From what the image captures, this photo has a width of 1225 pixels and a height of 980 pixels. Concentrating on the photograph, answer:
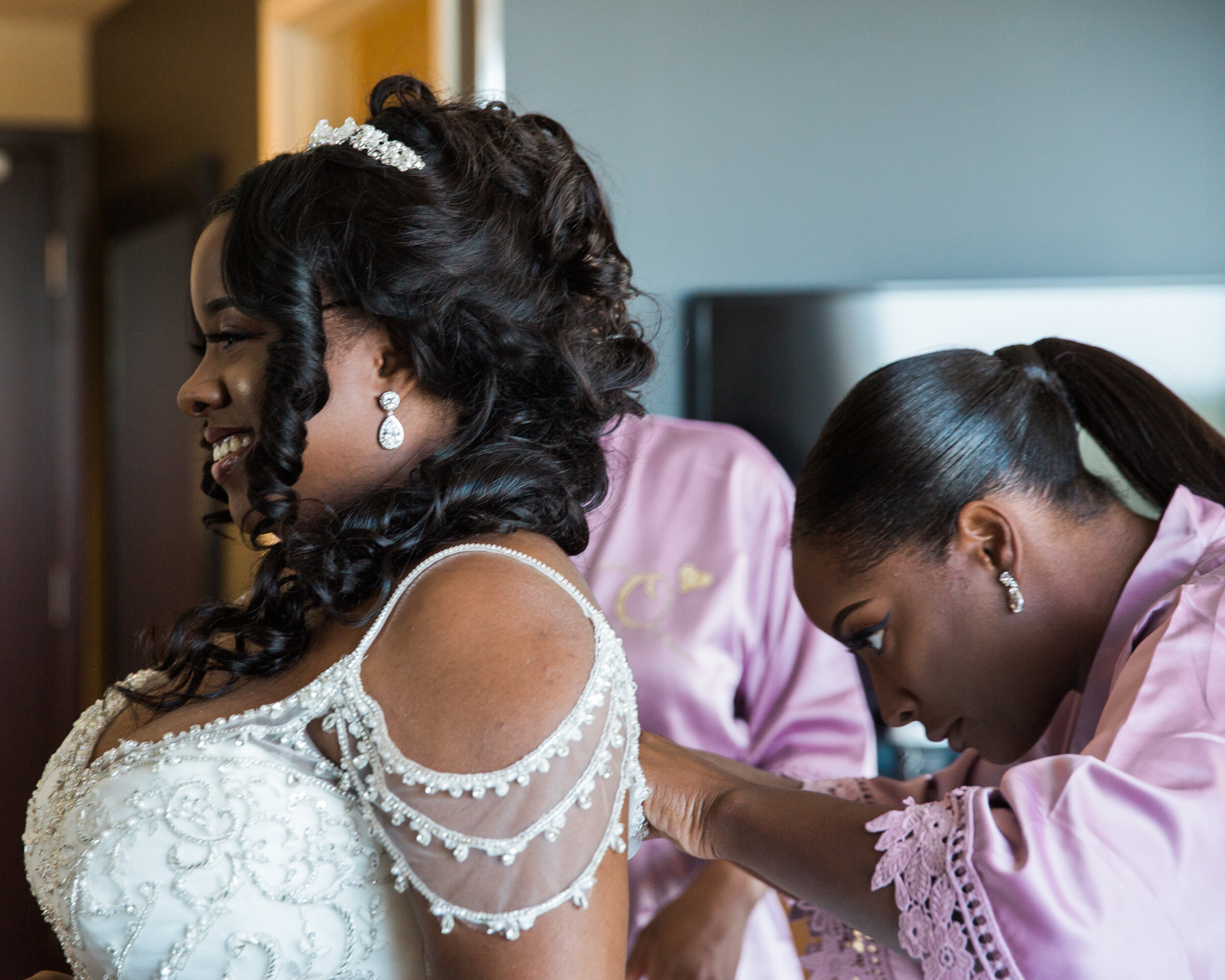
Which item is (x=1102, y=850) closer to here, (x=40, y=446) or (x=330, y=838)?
(x=330, y=838)

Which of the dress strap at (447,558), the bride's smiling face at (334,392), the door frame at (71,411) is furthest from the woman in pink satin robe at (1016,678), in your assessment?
the door frame at (71,411)

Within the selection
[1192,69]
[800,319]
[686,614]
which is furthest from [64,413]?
[1192,69]

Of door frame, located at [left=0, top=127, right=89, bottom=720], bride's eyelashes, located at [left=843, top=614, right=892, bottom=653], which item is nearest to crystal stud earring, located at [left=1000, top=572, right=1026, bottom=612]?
bride's eyelashes, located at [left=843, top=614, right=892, bottom=653]

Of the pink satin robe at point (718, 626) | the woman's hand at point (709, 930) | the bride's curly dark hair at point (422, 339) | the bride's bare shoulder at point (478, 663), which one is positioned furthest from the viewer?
the pink satin robe at point (718, 626)

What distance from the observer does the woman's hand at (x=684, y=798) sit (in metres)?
1.28

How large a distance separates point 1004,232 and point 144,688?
2288mm

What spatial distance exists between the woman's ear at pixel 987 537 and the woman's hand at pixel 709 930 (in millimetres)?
552

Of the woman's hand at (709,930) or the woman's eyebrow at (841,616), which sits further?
the woman's hand at (709,930)

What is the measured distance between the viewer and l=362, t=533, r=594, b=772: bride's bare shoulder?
968 millimetres

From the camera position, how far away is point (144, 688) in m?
1.30

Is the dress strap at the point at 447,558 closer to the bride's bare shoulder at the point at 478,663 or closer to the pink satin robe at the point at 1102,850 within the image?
the bride's bare shoulder at the point at 478,663

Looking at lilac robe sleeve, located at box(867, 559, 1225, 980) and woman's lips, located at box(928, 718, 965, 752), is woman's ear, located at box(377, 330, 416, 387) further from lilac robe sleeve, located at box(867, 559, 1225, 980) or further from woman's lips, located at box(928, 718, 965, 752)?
woman's lips, located at box(928, 718, 965, 752)

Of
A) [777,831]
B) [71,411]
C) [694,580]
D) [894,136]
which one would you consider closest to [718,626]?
[694,580]

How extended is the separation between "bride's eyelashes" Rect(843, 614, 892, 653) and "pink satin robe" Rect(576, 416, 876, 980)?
38 centimetres
